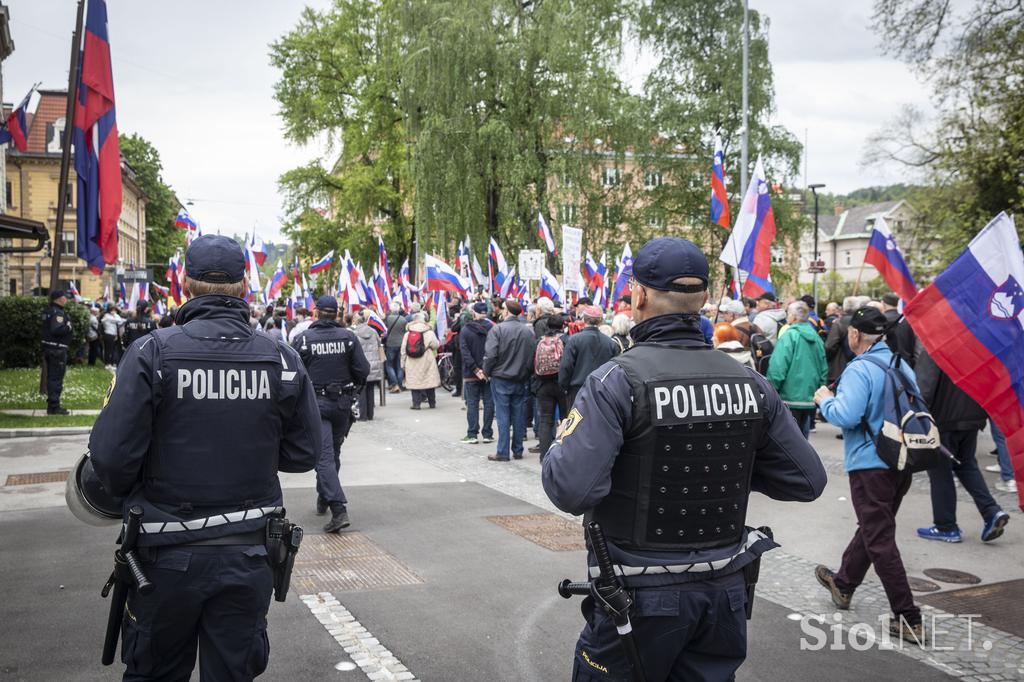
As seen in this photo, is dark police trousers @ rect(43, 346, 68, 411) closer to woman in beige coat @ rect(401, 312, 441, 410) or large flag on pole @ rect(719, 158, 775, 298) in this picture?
woman in beige coat @ rect(401, 312, 441, 410)

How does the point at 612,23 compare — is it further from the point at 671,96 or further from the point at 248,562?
the point at 248,562

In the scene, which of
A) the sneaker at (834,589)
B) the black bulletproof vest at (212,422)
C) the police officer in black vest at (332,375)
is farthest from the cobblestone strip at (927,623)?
the black bulletproof vest at (212,422)

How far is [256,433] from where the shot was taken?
3346mm

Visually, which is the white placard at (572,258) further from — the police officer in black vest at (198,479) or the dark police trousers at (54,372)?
the police officer in black vest at (198,479)

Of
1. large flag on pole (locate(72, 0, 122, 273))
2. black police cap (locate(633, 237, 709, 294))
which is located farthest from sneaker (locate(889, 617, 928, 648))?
large flag on pole (locate(72, 0, 122, 273))

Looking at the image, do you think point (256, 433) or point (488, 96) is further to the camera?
point (488, 96)

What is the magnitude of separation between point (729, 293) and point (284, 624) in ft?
99.9

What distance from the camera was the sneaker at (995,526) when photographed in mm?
7188

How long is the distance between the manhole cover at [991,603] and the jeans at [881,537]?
0.69 meters

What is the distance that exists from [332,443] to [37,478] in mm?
4013

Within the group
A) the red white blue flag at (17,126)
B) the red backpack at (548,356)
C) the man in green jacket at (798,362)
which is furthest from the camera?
the red white blue flag at (17,126)

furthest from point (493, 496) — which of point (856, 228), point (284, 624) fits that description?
point (856, 228)

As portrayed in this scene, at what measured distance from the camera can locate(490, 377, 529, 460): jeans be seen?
1162 cm

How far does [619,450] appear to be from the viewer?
281 centimetres
